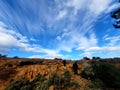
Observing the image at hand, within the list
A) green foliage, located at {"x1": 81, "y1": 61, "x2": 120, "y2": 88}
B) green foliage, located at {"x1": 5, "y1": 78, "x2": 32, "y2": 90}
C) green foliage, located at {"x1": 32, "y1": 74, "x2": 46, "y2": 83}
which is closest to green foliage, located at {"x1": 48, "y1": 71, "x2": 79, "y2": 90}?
green foliage, located at {"x1": 32, "y1": 74, "x2": 46, "y2": 83}

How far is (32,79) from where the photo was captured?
1420cm

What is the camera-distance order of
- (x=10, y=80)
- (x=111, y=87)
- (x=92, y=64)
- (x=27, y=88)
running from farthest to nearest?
(x=92, y=64) → (x=111, y=87) → (x=10, y=80) → (x=27, y=88)

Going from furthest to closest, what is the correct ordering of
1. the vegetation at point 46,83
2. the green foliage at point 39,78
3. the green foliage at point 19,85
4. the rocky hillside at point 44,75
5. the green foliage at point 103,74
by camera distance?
the green foliage at point 103,74 → the green foliage at point 39,78 → the rocky hillside at point 44,75 → the vegetation at point 46,83 → the green foliage at point 19,85

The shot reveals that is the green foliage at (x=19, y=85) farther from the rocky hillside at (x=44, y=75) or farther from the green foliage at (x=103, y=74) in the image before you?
the green foliage at (x=103, y=74)

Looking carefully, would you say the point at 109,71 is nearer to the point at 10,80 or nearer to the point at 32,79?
the point at 32,79

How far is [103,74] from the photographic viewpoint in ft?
51.9

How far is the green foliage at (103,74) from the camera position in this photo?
15.4 metres

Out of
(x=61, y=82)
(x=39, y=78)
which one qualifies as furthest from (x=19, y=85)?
(x=61, y=82)

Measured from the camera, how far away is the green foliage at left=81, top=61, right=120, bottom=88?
1535cm

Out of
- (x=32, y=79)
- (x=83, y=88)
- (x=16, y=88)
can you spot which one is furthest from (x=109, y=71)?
(x=16, y=88)

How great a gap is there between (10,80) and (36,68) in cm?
250

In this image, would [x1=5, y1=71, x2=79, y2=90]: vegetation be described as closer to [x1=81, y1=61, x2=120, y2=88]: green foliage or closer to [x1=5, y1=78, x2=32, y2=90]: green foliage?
[x1=5, y1=78, x2=32, y2=90]: green foliage

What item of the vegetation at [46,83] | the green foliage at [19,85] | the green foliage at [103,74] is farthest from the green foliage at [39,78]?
the green foliage at [103,74]

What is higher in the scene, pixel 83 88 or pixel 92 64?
pixel 92 64
